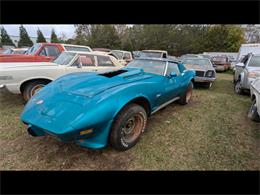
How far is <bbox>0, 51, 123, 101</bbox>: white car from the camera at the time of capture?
3.96m

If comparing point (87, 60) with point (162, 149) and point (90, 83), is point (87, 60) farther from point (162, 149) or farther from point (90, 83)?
point (162, 149)

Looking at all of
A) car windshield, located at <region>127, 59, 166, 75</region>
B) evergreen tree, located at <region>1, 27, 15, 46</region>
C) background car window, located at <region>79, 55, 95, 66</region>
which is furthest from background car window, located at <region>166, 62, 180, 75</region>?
evergreen tree, located at <region>1, 27, 15, 46</region>

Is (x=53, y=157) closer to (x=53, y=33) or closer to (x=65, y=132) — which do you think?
(x=65, y=132)

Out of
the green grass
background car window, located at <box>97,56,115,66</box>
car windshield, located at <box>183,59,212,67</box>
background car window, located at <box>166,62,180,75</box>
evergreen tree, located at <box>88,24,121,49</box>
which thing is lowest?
the green grass

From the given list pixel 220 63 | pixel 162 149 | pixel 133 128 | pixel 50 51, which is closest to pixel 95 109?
pixel 133 128

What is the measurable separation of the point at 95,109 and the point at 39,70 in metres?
3.12

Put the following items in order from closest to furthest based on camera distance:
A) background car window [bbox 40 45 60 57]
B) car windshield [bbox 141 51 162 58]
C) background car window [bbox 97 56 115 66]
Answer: background car window [bbox 97 56 115 66]
background car window [bbox 40 45 60 57]
car windshield [bbox 141 51 162 58]

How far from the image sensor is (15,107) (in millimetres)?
4238

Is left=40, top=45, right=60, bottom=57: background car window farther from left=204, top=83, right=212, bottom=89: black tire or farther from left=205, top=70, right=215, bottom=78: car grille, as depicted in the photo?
left=204, top=83, right=212, bottom=89: black tire

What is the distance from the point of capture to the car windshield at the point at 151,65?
3.71 m

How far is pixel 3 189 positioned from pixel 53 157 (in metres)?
0.65

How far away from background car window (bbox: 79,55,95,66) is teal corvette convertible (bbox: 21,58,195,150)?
2.16m

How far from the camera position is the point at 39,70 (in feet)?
13.9

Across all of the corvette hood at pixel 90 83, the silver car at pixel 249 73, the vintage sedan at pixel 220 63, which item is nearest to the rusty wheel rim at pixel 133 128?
the corvette hood at pixel 90 83
